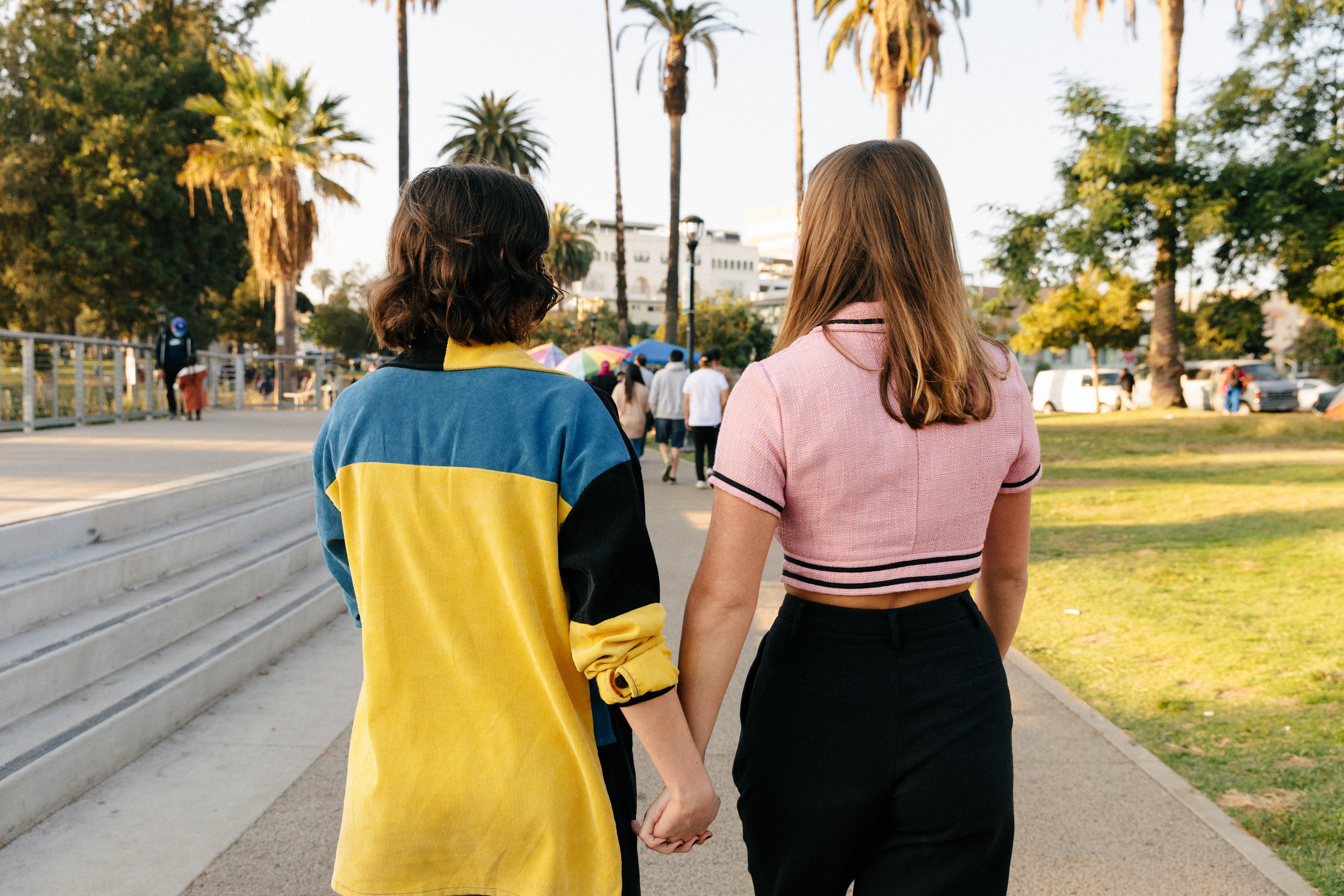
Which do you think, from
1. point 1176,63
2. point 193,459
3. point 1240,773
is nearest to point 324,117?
point 193,459

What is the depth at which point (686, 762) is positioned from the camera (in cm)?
160

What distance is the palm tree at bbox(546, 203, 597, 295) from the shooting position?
79.0m

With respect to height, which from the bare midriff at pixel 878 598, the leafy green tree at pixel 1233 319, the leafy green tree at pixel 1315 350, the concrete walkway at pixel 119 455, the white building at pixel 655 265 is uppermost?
the white building at pixel 655 265

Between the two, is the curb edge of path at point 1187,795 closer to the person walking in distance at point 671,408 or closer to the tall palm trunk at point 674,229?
the person walking in distance at point 671,408

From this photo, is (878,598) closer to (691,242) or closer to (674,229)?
(691,242)

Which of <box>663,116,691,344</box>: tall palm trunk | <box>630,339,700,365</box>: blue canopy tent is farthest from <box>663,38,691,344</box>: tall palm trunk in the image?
<box>630,339,700,365</box>: blue canopy tent

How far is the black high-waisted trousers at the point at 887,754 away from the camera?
1620 millimetres

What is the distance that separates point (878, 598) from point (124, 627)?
12.7 feet

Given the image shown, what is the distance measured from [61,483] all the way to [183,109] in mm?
26396

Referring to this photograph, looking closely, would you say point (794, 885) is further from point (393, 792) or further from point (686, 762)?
point (393, 792)

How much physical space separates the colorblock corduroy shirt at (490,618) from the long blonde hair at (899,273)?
0.48 m

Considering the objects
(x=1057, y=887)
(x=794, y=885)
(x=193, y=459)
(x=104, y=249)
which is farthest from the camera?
(x=104, y=249)

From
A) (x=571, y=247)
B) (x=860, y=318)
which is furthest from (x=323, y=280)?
(x=860, y=318)

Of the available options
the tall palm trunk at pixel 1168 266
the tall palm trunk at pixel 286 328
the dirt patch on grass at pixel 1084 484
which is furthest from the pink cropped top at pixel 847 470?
the tall palm trunk at pixel 286 328
